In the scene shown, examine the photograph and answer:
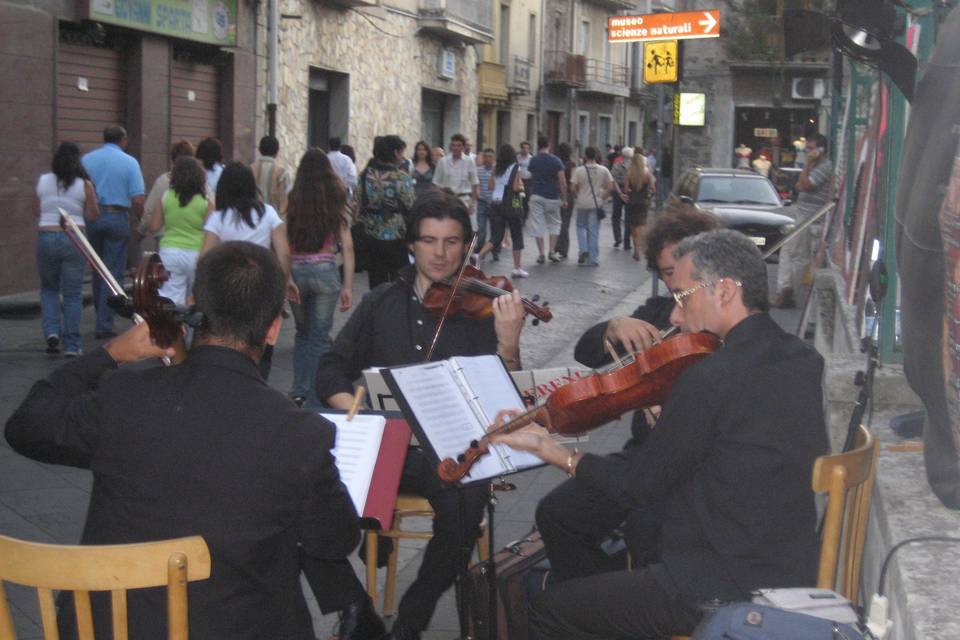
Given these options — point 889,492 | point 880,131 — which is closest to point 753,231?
point 880,131

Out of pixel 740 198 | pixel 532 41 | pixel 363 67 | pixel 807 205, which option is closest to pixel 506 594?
pixel 807 205

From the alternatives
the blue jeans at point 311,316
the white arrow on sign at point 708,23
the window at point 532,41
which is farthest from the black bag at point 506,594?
the window at point 532,41

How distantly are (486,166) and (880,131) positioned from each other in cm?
1413

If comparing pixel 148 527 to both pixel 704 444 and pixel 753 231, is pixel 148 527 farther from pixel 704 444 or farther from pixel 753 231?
pixel 753 231

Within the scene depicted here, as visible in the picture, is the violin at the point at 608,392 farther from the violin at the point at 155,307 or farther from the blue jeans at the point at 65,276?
the blue jeans at the point at 65,276

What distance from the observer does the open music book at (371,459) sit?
3.56m

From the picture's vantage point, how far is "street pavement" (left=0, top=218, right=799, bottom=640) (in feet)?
17.6

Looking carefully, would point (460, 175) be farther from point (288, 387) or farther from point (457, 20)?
point (457, 20)

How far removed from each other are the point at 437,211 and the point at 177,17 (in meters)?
11.9

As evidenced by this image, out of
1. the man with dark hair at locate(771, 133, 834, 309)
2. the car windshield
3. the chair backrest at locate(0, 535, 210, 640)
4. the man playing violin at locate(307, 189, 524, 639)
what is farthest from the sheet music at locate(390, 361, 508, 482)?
the car windshield

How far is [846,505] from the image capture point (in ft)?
10.6

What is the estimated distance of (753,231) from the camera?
1598 cm

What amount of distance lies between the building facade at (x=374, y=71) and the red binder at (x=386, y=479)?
1553cm

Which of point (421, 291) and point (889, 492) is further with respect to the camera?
point (421, 291)
